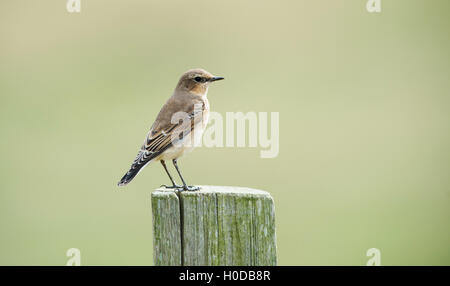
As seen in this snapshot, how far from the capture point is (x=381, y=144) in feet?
56.6

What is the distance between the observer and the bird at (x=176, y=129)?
659 centimetres

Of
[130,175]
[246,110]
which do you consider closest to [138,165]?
[130,175]

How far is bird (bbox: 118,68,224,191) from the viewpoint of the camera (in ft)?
21.6

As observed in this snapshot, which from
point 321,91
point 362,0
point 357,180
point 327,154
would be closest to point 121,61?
point 321,91

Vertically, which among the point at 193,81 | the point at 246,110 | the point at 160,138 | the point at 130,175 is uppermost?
the point at 246,110

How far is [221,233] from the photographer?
442cm

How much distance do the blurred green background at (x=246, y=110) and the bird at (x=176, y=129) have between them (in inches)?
178

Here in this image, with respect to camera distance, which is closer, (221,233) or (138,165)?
(221,233)

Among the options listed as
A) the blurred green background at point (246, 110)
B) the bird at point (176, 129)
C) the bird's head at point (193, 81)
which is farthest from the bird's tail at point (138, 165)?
the blurred green background at point (246, 110)

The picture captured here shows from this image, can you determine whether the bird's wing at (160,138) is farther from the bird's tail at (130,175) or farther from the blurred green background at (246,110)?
the blurred green background at (246,110)

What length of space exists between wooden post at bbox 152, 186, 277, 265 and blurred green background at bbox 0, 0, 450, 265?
22.8 ft

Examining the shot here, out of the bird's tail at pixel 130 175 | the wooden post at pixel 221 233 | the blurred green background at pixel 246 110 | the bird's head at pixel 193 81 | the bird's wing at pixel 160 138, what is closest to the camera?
the wooden post at pixel 221 233

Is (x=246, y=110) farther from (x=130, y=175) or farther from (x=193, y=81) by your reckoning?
(x=130, y=175)

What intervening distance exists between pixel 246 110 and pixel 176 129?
1048 cm
